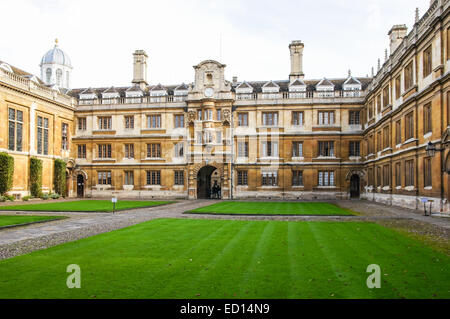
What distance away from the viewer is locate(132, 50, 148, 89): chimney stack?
45.4m

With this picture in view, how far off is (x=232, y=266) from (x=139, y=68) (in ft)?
136

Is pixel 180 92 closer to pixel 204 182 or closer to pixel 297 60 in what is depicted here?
pixel 204 182

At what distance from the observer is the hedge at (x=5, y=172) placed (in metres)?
31.9

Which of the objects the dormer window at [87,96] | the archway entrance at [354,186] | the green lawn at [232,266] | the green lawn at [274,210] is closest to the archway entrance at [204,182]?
the archway entrance at [354,186]

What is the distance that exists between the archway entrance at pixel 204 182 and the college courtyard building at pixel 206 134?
0.15 meters

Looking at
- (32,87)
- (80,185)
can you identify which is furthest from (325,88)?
(80,185)

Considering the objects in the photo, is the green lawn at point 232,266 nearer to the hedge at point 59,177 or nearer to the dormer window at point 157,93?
the hedge at point 59,177

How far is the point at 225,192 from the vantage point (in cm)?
3956

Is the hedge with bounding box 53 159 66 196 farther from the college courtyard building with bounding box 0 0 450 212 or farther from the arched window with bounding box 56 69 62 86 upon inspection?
the arched window with bounding box 56 69 62 86

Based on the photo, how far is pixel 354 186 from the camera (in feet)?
130

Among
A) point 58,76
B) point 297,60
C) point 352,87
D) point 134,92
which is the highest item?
point 58,76

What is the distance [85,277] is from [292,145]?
34208 mm
